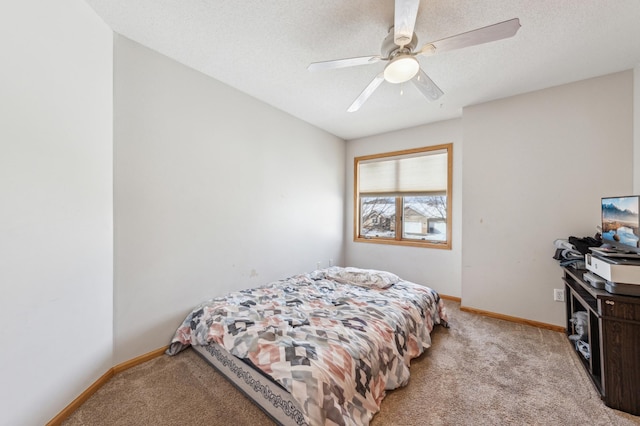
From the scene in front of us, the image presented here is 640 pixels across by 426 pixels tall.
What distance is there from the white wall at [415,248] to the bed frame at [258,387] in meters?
2.90

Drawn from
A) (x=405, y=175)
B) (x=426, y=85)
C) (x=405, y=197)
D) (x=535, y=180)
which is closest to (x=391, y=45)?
(x=426, y=85)

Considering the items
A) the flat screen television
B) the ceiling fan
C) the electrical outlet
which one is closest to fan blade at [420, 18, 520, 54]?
the ceiling fan

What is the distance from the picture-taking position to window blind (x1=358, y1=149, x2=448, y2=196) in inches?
145

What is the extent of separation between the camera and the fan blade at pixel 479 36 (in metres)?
1.29

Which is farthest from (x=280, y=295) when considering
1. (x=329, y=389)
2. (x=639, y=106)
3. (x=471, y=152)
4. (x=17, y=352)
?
(x=639, y=106)

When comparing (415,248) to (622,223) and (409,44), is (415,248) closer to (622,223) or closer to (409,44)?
(622,223)

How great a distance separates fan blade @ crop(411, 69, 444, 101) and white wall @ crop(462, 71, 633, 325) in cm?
144

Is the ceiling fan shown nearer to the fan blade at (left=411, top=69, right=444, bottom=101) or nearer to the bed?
the fan blade at (left=411, top=69, right=444, bottom=101)

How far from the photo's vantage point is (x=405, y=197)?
3996 millimetres

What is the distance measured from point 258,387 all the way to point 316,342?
0.47m

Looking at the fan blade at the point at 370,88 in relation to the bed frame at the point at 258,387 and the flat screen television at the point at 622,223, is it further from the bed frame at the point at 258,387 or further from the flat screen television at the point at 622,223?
the bed frame at the point at 258,387

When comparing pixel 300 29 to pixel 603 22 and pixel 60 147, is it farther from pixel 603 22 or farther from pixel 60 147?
pixel 603 22

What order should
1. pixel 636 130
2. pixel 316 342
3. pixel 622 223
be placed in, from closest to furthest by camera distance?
pixel 316 342, pixel 622 223, pixel 636 130

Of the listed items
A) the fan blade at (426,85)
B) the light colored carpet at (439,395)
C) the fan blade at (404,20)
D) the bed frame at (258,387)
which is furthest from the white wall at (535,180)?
the bed frame at (258,387)
